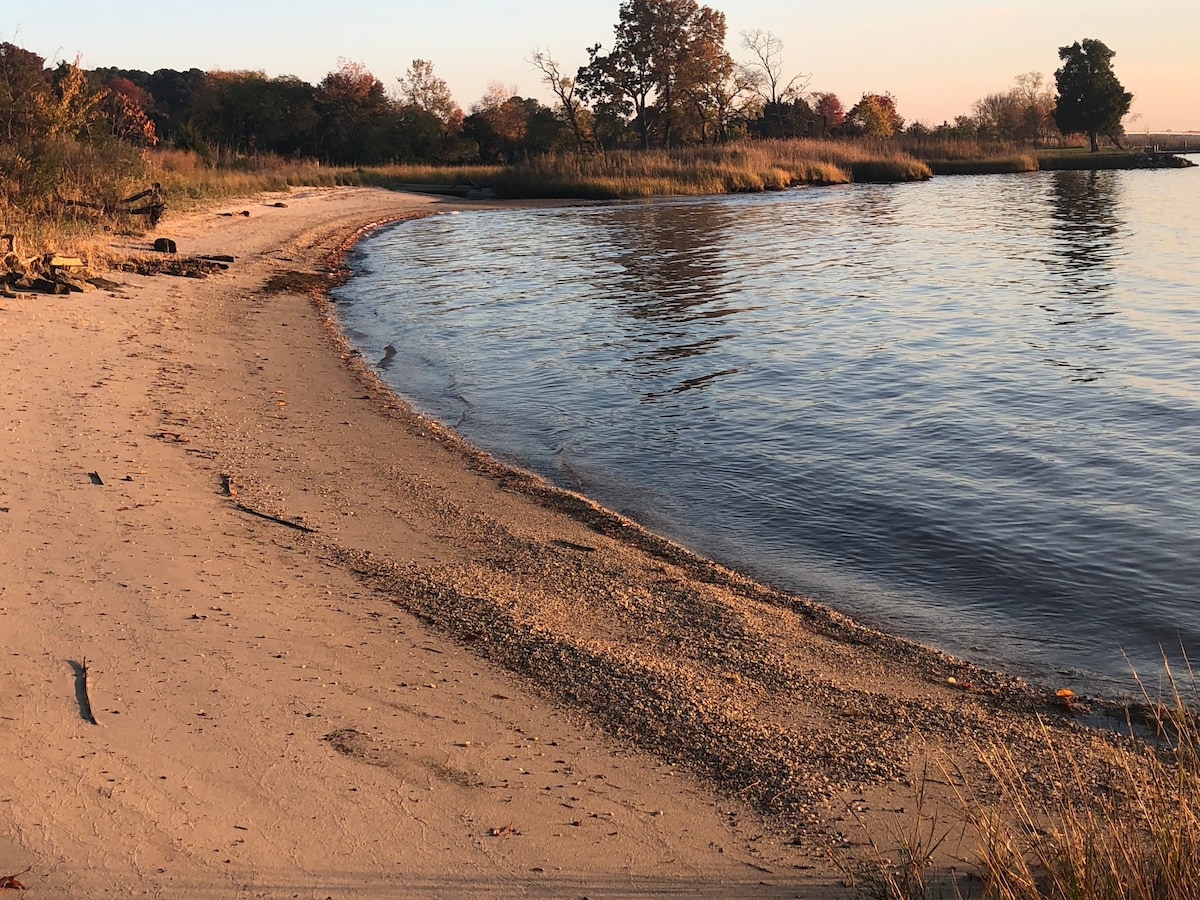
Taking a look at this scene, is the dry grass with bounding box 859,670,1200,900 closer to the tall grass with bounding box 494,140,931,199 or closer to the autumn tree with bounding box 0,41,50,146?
the autumn tree with bounding box 0,41,50,146

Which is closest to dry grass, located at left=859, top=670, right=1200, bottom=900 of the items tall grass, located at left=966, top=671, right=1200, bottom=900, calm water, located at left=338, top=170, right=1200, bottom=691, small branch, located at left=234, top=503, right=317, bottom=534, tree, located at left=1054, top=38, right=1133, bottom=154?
tall grass, located at left=966, top=671, right=1200, bottom=900

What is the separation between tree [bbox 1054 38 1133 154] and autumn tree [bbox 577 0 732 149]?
27.4 metres

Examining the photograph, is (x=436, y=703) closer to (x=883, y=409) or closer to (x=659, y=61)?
(x=883, y=409)

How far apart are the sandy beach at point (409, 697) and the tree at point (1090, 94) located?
8413 cm

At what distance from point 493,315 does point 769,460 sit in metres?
10.7

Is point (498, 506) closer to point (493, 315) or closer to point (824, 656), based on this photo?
point (824, 656)

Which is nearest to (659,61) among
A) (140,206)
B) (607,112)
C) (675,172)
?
(607,112)

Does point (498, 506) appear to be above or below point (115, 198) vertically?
below

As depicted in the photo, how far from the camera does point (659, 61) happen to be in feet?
250

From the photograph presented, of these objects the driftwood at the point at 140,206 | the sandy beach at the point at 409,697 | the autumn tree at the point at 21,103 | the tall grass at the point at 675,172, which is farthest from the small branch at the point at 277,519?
the tall grass at the point at 675,172

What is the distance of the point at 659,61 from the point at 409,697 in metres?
77.8

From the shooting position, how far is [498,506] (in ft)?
25.6

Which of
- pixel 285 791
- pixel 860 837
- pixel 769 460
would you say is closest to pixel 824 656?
pixel 860 837

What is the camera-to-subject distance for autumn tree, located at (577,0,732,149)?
7575 cm
